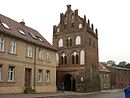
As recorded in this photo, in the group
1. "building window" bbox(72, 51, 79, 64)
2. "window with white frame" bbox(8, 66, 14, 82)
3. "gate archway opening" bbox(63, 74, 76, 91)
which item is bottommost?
"gate archway opening" bbox(63, 74, 76, 91)

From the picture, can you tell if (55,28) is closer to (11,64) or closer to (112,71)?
(11,64)

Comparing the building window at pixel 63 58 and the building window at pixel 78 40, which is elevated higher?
the building window at pixel 78 40

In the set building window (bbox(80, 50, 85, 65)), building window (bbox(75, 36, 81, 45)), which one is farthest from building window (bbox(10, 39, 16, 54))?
building window (bbox(75, 36, 81, 45))

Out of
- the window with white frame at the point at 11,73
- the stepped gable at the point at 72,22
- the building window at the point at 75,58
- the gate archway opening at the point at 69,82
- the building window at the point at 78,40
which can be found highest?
the stepped gable at the point at 72,22

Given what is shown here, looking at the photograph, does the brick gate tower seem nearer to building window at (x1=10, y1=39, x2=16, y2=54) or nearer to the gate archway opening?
the gate archway opening

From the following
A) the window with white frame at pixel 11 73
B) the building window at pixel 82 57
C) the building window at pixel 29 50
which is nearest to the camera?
the window with white frame at pixel 11 73

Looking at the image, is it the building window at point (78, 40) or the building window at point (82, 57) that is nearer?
the building window at point (82, 57)

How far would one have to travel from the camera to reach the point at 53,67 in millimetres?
41469

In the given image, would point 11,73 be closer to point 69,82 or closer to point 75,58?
point 75,58

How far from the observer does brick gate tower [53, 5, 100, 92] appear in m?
49.0

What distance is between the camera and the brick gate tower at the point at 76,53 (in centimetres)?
4900

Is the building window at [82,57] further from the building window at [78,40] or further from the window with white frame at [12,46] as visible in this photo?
the window with white frame at [12,46]

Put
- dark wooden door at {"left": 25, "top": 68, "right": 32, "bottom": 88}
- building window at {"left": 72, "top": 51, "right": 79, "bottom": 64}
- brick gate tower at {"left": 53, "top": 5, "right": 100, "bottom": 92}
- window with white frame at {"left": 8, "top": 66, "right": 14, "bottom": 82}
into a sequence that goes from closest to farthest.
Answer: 1. window with white frame at {"left": 8, "top": 66, "right": 14, "bottom": 82}
2. dark wooden door at {"left": 25, "top": 68, "right": 32, "bottom": 88}
3. brick gate tower at {"left": 53, "top": 5, "right": 100, "bottom": 92}
4. building window at {"left": 72, "top": 51, "right": 79, "bottom": 64}

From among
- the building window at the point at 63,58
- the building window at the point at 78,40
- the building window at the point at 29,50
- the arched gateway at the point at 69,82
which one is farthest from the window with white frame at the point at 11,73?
the building window at the point at 63,58
